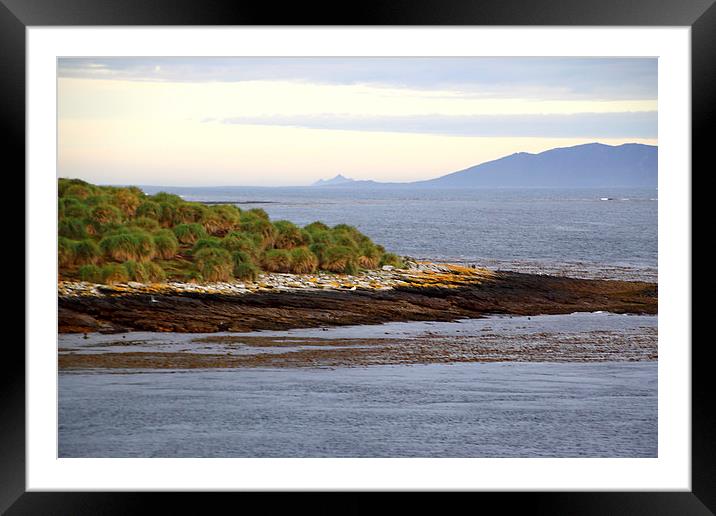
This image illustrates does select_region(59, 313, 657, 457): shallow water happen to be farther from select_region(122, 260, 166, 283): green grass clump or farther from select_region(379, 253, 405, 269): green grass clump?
select_region(379, 253, 405, 269): green grass clump

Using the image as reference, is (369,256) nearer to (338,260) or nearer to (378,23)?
(338,260)

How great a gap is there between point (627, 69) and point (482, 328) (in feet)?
7.62

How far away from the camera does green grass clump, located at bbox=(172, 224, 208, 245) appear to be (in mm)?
6262

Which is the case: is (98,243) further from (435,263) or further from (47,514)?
(47,514)

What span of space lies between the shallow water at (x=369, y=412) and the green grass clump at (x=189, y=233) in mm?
1105

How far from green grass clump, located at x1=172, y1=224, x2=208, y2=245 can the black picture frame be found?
3127 millimetres

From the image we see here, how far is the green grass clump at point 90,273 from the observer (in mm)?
5828

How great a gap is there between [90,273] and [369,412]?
2.14 meters

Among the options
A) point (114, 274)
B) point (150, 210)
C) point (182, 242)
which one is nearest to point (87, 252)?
point (114, 274)

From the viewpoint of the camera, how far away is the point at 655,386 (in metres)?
5.81

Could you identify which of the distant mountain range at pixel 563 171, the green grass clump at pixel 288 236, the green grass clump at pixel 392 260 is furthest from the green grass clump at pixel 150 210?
the green grass clump at pixel 392 260

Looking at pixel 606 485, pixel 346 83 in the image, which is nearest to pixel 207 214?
pixel 346 83

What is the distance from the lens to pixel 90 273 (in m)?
5.84

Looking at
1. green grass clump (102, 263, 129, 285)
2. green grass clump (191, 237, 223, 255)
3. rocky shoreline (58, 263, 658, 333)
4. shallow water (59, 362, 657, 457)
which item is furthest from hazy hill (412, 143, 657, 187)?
green grass clump (102, 263, 129, 285)
